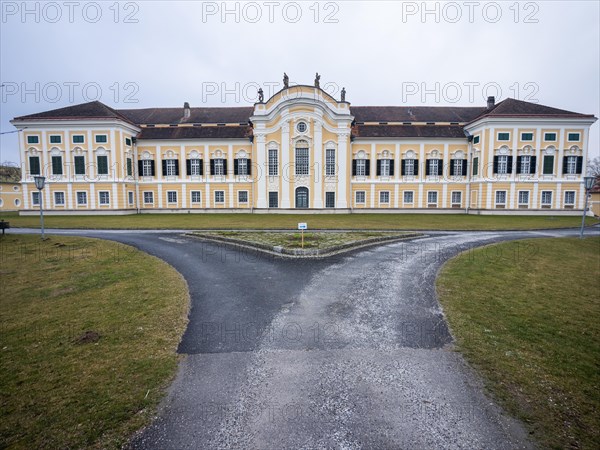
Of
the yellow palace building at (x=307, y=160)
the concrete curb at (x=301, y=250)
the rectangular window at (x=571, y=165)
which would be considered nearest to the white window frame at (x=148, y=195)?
the yellow palace building at (x=307, y=160)

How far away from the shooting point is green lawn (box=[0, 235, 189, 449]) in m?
3.52

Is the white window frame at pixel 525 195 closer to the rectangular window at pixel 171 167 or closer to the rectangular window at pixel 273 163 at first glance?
the rectangular window at pixel 273 163

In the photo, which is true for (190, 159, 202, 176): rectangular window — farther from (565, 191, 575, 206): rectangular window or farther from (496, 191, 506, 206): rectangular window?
(565, 191, 575, 206): rectangular window

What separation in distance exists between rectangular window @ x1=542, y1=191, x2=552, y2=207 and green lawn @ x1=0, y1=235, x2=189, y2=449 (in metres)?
40.8

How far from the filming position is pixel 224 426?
11.5 ft

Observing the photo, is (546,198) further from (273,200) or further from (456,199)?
(273,200)

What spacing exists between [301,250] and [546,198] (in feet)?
121

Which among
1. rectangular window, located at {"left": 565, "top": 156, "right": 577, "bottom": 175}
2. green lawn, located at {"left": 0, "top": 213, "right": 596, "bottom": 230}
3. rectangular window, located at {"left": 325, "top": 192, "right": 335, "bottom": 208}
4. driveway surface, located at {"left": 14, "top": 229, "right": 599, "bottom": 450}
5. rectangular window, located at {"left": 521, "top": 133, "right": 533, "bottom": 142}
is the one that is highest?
rectangular window, located at {"left": 521, "top": 133, "right": 533, "bottom": 142}

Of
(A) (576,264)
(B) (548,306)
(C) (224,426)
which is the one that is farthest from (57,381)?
(A) (576,264)

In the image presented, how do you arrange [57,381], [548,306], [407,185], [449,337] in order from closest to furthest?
[57,381] → [449,337] → [548,306] → [407,185]

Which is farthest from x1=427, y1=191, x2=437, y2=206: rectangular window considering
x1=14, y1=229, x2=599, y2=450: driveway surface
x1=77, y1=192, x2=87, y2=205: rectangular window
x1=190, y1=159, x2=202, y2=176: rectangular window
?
x1=77, y1=192, x2=87, y2=205: rectangular window

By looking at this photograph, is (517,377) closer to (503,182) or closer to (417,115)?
(503,182)

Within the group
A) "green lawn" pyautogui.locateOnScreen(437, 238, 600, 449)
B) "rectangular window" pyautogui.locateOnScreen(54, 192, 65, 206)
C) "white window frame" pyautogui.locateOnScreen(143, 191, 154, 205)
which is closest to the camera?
"green lawn" pyautogui.locateOnScreen(437, 238, 600, 449)

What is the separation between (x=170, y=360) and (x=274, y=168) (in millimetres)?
34741
